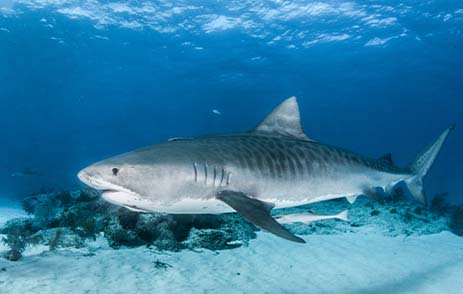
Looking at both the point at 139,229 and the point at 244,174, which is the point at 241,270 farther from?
the point at 244,174

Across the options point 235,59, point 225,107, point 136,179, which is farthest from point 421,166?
point 225,107

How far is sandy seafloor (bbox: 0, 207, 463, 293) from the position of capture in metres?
5.25

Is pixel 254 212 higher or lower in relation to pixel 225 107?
lower

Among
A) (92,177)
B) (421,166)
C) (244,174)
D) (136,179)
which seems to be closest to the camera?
(92,177)

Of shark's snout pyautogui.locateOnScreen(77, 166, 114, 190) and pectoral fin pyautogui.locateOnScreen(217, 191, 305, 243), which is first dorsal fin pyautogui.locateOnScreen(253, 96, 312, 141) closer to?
pectoral fin pyautogui.locateOnScreen(217, 191, 305, 243)

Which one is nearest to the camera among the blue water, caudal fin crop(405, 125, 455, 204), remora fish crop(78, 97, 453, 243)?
remora fish crop(78, 97, 453, 243)

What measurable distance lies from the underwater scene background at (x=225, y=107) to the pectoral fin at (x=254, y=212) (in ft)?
7.08

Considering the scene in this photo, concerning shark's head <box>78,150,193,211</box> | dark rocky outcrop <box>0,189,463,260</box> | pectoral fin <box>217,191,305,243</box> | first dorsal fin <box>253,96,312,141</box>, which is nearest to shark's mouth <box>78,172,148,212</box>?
shark's head <box>78,150,193,211</box>

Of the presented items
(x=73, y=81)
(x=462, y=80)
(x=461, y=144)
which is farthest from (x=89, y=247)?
(x=461, y=144)

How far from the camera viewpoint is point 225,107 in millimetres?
72062

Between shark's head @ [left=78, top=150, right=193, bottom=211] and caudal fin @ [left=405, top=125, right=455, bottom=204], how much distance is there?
495 cm

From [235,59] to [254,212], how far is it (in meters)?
37.6

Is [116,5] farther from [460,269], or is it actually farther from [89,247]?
[460,269]

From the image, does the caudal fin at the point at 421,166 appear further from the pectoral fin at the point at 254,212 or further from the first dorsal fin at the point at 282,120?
the pectoral fin at the point at 254,212
